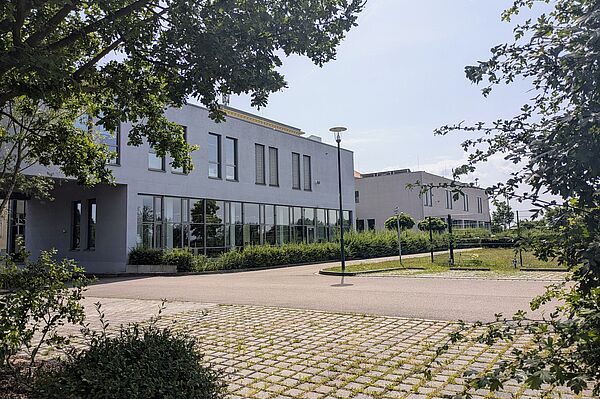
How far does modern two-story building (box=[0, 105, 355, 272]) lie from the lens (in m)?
24.2

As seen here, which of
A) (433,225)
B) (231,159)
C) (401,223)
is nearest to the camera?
(231,159)

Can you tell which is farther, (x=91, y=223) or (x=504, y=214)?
(x=91, y=223)

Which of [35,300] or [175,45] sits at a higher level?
[175,45]

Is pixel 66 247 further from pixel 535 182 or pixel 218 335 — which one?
pixel 535 182

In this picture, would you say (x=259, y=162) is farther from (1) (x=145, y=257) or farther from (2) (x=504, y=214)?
(2) (x=504, y=214)

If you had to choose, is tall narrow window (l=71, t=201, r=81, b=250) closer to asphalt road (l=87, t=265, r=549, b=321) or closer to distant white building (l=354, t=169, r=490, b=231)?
asphalt road (l=87, t=265, r=549, b=321)

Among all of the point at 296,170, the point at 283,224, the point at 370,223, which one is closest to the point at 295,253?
the point at 283,224

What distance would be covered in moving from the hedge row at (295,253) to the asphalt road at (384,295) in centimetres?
655

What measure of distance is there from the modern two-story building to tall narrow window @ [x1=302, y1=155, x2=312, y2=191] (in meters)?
0.08

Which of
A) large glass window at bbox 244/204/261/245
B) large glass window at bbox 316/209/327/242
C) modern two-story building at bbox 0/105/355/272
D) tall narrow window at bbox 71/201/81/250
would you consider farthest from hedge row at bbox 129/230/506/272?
tall narrow window at bbox 71/201/81/250

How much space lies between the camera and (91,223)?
83.6ft

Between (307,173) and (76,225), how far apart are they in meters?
16.6

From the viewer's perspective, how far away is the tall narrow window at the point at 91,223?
82.9ft

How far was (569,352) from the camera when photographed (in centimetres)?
218
